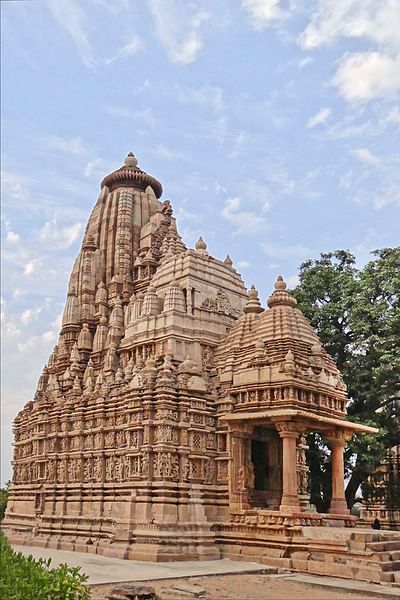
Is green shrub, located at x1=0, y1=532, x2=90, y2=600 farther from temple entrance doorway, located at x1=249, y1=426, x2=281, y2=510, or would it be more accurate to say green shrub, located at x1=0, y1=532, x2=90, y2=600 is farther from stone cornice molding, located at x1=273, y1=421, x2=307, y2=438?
temple entrance doorway, located at x1=249, y1=426, x2=281, y2=510

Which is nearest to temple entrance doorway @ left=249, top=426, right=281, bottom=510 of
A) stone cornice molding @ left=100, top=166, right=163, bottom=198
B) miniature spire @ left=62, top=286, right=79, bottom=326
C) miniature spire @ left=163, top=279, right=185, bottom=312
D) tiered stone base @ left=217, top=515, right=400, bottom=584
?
tiered stone base @ left=217, top=515, right=400, bottom=584

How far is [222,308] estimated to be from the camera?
74.5ft

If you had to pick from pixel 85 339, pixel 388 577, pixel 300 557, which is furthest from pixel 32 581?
pixel 85 339

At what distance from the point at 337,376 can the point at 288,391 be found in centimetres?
302

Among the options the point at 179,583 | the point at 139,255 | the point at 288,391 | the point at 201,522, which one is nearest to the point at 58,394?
the point at 139,255

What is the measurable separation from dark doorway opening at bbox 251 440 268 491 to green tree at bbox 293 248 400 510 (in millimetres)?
3881

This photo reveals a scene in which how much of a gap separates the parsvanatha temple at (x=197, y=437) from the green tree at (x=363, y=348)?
368 cm

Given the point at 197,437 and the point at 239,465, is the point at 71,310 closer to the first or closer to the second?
the point at 197,437

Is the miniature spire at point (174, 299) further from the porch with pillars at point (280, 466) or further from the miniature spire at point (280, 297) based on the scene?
the porch with pillars at point (280, 466)

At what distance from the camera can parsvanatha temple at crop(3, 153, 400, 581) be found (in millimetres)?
17297

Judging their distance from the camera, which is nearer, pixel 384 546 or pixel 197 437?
pixel 384 546

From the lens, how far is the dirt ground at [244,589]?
11547mm

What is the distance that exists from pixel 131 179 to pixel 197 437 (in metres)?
16.6

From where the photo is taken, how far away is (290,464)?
17375 mm
